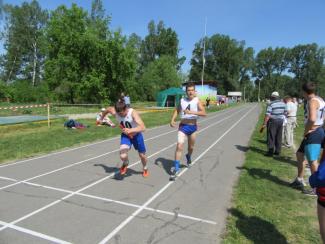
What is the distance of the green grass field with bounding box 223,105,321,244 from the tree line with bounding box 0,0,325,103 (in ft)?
14.8

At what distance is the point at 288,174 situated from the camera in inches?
292

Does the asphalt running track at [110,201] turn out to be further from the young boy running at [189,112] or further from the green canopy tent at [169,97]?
the green canopy tent at [169,97]

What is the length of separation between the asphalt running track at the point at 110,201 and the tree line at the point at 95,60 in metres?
5.81

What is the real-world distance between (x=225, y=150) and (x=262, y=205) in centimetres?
566

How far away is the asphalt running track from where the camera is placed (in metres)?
Result: 4.14

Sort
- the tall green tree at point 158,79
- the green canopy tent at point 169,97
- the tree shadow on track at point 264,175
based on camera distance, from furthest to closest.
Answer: the tall green tree at point 158,79 → the green canopy tent at point 169,97 → the tree shadow on track at point 264,175

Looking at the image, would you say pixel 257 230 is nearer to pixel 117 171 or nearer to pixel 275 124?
pixel 117 171

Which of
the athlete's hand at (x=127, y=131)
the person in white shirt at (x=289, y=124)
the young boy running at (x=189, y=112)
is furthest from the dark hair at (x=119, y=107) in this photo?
the person in white shirt at (x=289, y=124)

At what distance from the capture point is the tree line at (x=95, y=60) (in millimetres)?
40375

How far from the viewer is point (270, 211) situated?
500cm

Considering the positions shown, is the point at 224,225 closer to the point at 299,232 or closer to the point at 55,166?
the point at 299,232

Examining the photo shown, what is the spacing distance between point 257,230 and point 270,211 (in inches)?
31.2

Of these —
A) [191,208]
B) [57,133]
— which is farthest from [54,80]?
[191,208]

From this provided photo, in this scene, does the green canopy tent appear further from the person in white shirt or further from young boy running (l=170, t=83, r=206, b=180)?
young boy running (l=170, t=83, r=206, b=180)
